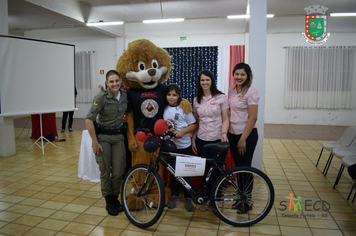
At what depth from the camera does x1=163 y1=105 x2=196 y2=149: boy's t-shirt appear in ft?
8.03

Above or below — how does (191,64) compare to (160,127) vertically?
above

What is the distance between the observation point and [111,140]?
93.9 inches

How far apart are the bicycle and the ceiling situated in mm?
4226

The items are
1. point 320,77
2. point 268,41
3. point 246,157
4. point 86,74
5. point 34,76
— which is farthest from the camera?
point 86,74

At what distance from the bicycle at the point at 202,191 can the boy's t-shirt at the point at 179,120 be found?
0.66ft

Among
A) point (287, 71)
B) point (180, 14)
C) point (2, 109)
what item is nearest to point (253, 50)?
point (2, 109)

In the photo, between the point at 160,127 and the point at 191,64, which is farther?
the point at 191,64

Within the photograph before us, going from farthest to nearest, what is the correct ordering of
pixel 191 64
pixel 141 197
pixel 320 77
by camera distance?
pixel 191 64 → pixel 320 77 → pixel 141 197

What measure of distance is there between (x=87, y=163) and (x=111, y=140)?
116 centimetres

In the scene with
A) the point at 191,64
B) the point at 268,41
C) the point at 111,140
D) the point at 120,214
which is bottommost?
the point at 120,214

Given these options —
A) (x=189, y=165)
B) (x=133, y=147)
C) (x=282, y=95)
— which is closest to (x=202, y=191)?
(x=189, y=165)

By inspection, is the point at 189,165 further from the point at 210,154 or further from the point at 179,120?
the point at 179,120

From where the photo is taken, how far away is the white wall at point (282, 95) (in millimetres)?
7309

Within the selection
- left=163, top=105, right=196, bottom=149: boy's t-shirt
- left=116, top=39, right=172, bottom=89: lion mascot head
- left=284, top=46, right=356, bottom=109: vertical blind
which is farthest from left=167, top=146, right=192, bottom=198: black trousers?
left=284, top=46, right=356, bottom=109: vertical blind
